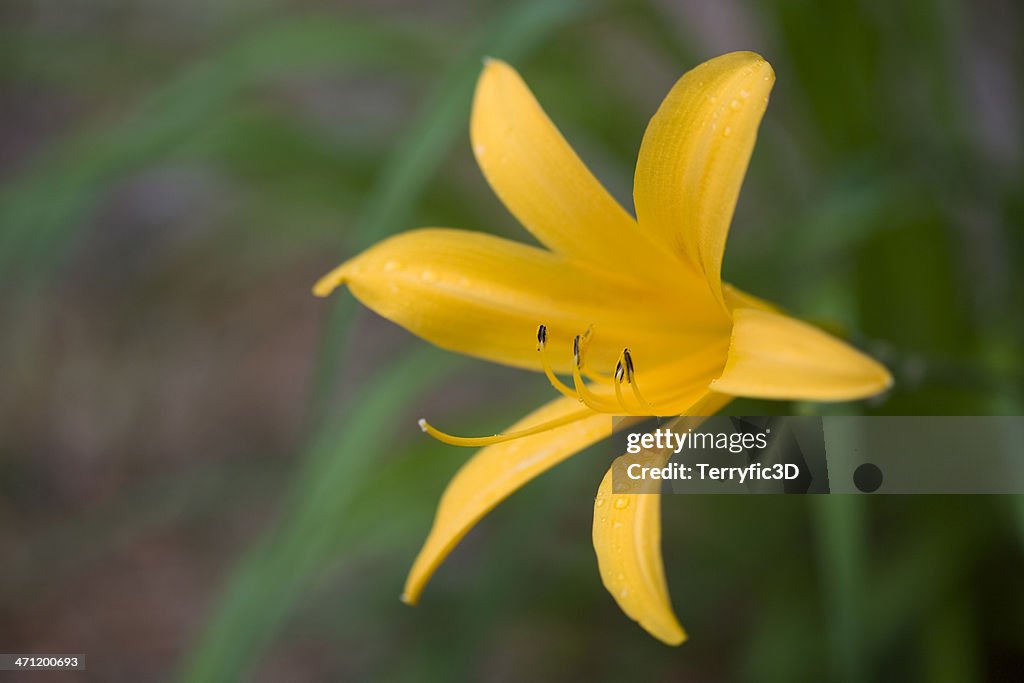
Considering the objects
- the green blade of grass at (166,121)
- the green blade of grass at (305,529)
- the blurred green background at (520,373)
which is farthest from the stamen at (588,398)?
the green blade of grass at (166,121)

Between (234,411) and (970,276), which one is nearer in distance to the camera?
(970,276)

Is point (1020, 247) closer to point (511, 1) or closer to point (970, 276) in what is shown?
point (970, 276)

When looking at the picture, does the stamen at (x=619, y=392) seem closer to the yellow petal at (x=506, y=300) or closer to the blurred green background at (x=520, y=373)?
the yellow petal at (x=506, y=300)

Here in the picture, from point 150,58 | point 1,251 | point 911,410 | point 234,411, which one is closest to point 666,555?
point 911,410

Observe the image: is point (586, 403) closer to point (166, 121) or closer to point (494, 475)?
point (494, 475)

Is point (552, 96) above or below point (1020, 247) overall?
above

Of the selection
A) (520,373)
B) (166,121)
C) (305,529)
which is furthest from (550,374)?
(520,373)

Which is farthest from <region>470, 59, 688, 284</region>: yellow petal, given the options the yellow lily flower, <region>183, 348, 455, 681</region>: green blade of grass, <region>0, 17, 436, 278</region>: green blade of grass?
<region>0, 17, 436, 278</region>: green blade of grass
